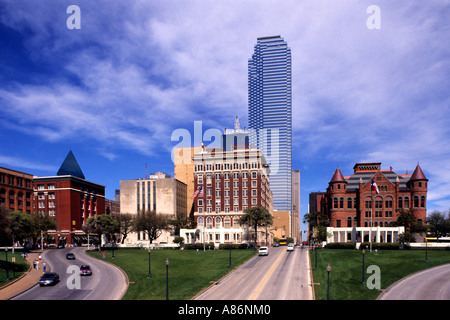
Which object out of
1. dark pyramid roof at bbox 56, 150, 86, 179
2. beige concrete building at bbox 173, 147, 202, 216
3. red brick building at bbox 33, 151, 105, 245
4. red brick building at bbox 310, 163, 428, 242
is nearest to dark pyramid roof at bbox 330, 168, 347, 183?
red brick building at bbox 310, 163, 428, 242

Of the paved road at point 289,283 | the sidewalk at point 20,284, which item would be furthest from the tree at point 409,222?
the sidewalk at point 20,284

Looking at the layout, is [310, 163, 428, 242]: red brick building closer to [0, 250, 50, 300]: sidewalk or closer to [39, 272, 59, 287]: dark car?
[39, 272, 59, 287]: dark car

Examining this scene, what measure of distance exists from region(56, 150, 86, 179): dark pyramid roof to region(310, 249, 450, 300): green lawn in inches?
4656

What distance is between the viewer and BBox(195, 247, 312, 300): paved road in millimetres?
36312

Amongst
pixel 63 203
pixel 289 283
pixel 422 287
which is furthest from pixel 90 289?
pixel 63 203

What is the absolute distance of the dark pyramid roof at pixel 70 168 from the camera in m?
145

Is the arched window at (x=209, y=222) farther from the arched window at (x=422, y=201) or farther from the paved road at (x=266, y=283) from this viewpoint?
the arched window at (x=422, y=201)

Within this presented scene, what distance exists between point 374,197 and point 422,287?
62399 mm

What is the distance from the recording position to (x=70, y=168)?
147250 millimetres

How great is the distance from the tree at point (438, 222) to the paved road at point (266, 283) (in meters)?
56.5

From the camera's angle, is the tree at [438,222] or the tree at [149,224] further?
the tree at [149,224]

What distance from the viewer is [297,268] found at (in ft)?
171

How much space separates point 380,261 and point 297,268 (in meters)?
14.3
